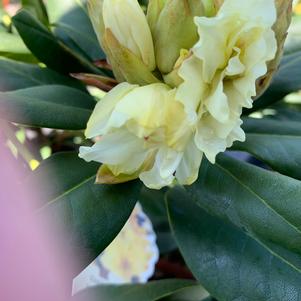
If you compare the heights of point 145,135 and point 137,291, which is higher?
point 145,135

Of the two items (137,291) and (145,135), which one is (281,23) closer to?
(145,135)

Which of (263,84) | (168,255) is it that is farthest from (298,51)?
(168,255)

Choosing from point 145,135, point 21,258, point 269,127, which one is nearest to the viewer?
point 21,258

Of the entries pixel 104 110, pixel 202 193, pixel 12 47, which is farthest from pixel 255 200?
pixel 12 47

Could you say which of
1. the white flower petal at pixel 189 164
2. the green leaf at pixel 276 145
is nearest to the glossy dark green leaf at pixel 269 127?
the green leaf at pixel 276 145

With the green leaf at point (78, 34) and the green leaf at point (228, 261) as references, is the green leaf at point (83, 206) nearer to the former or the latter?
the green leaf at point (228, 261)

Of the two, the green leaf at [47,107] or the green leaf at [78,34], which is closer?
the green leaf at [47,107]

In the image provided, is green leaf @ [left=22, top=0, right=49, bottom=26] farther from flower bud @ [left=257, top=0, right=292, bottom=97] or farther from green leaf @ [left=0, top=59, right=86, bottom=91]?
flower bud @ [left=257, top=0, right=292, bottom=97]

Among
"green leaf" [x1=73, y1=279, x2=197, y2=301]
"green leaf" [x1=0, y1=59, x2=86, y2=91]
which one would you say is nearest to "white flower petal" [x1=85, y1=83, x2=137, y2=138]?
"green leaf" [x1=0, y1=59, x2=86, y2=91]
